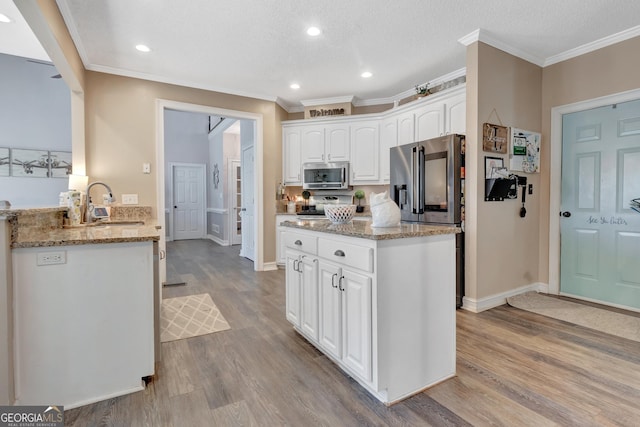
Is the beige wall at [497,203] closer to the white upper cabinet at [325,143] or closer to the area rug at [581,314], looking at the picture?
the area rug at [581,314]

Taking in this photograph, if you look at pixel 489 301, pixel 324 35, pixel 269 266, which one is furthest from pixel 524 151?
pixel 269 266

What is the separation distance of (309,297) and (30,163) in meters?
5.28

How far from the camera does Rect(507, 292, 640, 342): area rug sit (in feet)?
8.39

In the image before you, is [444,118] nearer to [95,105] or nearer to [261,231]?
[261,231]

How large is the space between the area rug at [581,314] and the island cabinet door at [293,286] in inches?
88.2

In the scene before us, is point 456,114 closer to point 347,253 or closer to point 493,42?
point 493,42

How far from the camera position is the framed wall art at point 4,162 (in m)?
4.64

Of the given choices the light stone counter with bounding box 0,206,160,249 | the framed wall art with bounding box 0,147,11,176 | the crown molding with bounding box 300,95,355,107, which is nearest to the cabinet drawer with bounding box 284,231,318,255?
the light stone counter with bounding box 0,206,160,249

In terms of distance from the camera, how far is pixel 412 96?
4309 millimetres

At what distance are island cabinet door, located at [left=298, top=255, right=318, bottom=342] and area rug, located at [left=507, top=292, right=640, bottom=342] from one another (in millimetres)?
2201

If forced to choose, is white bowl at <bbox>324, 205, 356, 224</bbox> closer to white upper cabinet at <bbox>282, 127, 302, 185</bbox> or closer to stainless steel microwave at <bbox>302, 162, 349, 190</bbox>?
stainless steel microwave at <bbox>302, 162, 349, 190</bbox>

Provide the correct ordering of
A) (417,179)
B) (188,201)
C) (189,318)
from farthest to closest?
(188,201), (417,179), (189,318)

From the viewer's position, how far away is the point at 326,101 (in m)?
4.95

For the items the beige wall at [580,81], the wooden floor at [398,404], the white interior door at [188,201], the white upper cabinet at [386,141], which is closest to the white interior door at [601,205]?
the beige wall at [580,81]
